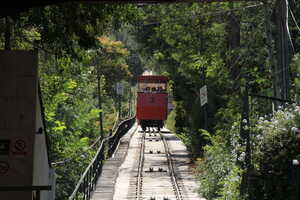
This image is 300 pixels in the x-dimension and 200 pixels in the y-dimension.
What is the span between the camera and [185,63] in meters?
33.5

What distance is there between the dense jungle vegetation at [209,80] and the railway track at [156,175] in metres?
1.27

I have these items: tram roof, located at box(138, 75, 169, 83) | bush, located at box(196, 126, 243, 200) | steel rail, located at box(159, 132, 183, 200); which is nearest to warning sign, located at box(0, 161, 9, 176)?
bush, located at box(196, 126, 243, 200)

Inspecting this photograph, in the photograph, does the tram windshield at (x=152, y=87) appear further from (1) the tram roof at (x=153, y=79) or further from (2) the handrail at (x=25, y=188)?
(2) the handrail at (x=25, y=188)

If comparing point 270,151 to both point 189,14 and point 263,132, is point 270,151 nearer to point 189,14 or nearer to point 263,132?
point 263,132

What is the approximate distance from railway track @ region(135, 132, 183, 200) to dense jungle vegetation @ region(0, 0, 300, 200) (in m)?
1.27

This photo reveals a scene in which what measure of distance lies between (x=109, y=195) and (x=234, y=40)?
33.3ft

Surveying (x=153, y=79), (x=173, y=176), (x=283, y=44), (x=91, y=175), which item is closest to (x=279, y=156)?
(x=283, y=44)

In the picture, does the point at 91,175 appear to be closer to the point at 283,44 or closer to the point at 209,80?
the point at 283,44

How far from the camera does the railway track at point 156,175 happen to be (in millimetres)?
23623

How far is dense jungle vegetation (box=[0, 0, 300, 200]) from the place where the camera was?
43.9 feet

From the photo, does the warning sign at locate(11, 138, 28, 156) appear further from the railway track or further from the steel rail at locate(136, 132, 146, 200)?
the steel rail at locate(136, 132, 146, 200)

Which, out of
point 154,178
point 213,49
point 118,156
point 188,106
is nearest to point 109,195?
point 154,178

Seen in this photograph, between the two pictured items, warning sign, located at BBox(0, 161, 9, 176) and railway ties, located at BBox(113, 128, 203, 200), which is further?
railway ties, located at BBox(113, 128, 203, 200)

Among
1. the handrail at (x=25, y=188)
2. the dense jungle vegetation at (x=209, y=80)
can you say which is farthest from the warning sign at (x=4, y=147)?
the dense jungle vegetation at (x=209, y=80)
